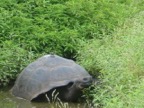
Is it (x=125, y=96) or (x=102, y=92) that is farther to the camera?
(x=102, y=92)

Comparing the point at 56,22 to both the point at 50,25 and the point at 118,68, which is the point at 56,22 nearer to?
the point at 50,25

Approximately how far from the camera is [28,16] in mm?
8031

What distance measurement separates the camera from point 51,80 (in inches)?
242

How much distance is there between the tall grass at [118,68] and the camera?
4.43 m

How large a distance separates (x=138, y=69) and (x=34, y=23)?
3.05 m

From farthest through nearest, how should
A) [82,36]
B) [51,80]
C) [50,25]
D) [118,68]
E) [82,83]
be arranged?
[82,36] → [50,25] → [51,80] → [82,83] → [118,68]

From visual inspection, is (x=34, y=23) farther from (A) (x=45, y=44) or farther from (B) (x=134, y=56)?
(B) (x=134, y=56)

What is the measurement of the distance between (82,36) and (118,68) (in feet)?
8.47

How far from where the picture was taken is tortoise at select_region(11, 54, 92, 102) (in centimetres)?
608

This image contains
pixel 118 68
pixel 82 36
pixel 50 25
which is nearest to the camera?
pixel 118 68

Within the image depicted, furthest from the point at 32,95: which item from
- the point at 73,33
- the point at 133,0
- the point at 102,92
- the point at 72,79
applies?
the point at 133,0

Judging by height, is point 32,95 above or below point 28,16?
below

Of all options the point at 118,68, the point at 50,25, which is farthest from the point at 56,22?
the point at 118,68

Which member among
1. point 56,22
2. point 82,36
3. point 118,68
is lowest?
point 82,36
